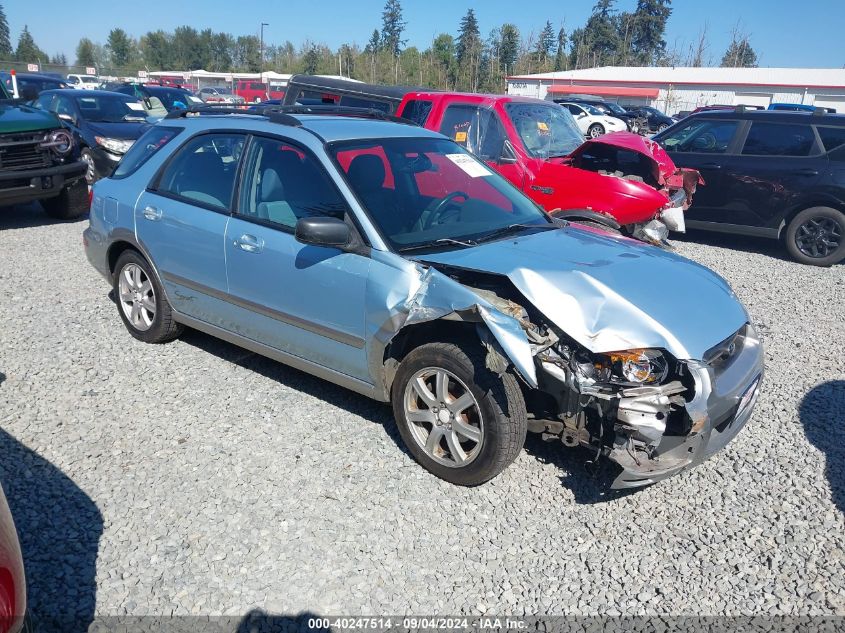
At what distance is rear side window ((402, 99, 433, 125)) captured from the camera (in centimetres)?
788

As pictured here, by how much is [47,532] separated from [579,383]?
256 centimetres

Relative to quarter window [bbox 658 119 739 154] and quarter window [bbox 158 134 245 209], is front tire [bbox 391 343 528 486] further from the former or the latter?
quarter window [bbox 658 119 739 154]

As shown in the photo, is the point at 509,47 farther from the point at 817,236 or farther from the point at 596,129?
the point at 817,236

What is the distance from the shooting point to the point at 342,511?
3.32m

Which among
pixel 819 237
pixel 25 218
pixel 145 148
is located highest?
pixel 145 148

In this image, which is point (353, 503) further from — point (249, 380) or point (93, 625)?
point (249, 380)

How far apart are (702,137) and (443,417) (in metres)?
7.78

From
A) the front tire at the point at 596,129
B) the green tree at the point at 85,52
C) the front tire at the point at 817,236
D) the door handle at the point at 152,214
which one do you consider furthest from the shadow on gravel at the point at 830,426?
the green tree at the point at 85,52

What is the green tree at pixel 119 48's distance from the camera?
Answer: 112 metres

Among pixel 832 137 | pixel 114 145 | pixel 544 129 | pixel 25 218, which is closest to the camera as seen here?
pixel 544 129

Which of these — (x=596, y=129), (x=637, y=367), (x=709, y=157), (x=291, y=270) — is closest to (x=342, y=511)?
(x=291, y=270)

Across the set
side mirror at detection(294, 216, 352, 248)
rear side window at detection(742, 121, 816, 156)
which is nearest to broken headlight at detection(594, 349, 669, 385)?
side mirror at detection(294, 216, 352, 248)

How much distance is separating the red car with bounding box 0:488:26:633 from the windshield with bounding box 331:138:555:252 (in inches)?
87.8

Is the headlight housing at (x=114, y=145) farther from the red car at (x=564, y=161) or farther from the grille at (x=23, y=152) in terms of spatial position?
the red car at (x=564, y=161)
